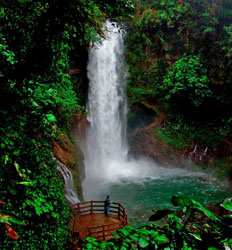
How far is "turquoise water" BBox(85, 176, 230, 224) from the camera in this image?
53.6 feet

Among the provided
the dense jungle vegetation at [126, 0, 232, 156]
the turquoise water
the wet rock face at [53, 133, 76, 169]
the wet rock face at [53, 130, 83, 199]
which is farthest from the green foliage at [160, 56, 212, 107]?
the wet rock face at [53, 133, 76, 169]

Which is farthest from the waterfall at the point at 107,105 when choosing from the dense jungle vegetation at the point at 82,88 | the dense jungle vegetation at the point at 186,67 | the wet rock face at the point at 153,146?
the dense jungle vegetation at the point at 186,67

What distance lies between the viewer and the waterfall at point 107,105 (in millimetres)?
24172

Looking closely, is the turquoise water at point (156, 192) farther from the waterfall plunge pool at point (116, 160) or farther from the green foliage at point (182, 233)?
the green foliage at point (182, 233)

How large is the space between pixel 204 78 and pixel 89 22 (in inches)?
645

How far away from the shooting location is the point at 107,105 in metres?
24.7

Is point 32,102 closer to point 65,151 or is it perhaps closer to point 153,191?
point 65,151

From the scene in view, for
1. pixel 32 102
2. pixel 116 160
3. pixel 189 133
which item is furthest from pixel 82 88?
pixel 32 102

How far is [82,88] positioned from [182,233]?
22958mm

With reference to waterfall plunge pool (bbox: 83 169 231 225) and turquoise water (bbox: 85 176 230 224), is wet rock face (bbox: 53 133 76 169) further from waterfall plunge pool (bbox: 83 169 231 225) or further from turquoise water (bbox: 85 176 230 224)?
turquoise water (bbox: 85 176 230 224)

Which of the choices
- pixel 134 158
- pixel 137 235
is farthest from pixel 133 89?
pixel 137 235

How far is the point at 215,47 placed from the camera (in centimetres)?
2381

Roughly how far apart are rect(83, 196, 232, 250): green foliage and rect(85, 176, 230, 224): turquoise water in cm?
1330

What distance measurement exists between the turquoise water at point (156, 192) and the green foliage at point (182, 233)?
43.6 feet
